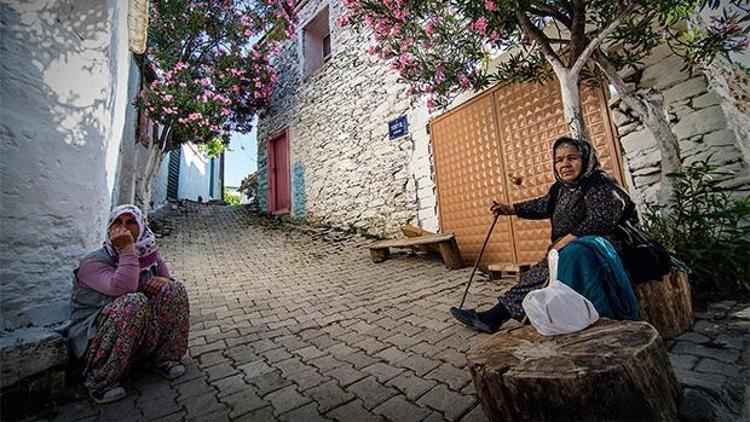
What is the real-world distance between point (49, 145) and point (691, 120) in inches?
203

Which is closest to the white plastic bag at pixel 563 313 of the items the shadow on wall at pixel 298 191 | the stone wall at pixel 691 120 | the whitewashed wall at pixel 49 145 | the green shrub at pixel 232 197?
the stone wall at pixel 691 120

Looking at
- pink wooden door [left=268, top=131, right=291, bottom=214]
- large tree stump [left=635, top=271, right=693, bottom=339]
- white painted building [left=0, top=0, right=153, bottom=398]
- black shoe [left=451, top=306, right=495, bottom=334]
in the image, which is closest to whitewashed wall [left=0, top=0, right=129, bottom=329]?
white painted building [left=0, top=0, right=153, bottom=398]

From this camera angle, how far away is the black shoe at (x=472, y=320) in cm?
230

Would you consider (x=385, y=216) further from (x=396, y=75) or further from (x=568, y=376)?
(x=568, y=376)

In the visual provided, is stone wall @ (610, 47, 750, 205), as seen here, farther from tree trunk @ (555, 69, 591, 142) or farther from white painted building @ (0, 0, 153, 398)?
white painted building @ (0, 0, 153, 398)

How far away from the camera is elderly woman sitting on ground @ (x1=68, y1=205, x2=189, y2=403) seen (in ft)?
5.60

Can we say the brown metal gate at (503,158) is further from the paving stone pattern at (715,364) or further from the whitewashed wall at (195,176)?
the whitewashed wall at (195,176)

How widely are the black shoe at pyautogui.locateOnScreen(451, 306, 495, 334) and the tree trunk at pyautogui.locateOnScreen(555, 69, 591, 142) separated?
5.96ft

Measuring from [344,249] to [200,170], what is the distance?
1338cm

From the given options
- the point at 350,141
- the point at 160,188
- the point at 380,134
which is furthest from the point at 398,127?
the point at 160,188

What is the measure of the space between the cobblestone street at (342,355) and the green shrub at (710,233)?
296mm

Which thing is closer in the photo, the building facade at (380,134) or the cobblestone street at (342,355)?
the cobblestone street at (342,355)

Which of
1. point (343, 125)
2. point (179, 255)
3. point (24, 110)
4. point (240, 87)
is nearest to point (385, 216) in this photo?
point (343, 125)

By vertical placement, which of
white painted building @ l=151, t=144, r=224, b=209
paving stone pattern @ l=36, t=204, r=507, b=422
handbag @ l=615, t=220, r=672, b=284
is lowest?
paving stone pattern @ l=36, t=204, r=507, b=422
